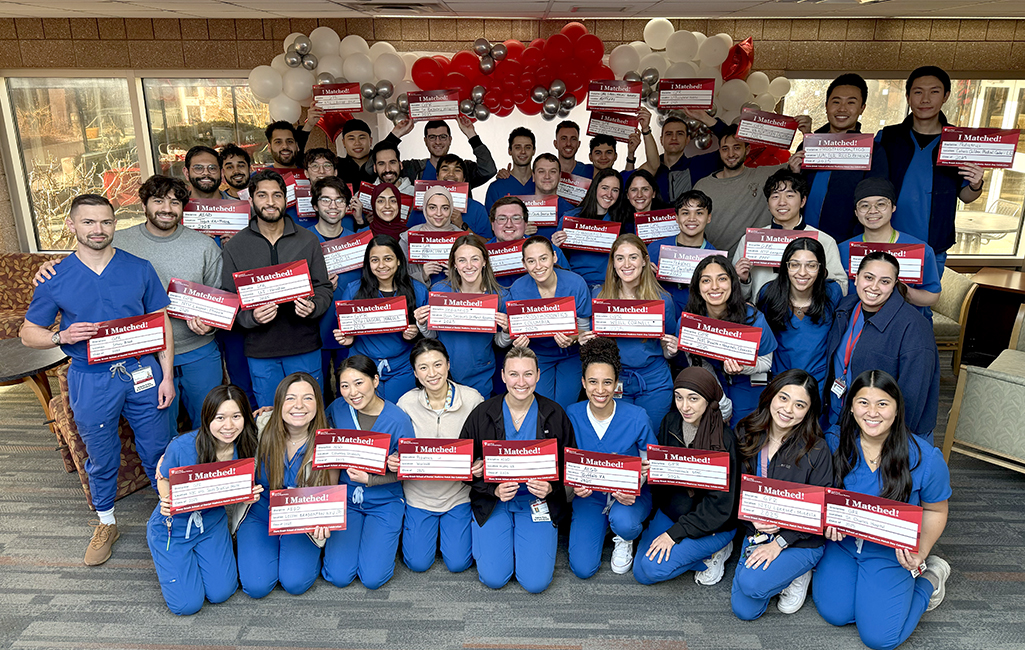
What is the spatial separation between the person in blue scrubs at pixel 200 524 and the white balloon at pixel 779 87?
18.0 ft

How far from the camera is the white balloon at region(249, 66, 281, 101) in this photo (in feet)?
19.0

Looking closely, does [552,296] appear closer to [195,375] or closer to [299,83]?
[195,375]

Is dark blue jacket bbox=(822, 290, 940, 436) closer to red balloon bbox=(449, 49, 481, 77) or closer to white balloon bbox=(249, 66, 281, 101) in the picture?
red balloon bbox=(449, 49, 481, 77)

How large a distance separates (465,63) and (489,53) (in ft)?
0.68

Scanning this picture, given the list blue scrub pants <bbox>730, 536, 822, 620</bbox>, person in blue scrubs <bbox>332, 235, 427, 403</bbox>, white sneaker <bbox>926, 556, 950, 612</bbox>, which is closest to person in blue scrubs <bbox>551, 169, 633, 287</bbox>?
person in blue scrubs <bbox>332, 235, 427, 403</bbox>

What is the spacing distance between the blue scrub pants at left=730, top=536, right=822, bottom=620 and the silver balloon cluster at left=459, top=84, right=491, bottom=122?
159 inches

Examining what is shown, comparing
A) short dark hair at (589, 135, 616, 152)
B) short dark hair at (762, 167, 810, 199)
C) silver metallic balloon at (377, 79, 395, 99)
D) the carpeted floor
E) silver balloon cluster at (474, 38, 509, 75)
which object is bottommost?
the carpeted floor

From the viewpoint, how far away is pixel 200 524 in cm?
308

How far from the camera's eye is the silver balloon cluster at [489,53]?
562 centimetres

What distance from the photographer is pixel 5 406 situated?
5.39m

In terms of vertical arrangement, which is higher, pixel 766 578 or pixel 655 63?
pixel 655 63

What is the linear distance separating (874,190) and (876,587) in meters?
1.94

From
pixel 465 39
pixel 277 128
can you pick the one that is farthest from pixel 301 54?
pixel 465 39

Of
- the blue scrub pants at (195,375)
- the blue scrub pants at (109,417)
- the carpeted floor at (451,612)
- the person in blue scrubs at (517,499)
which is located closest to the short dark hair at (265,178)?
the blue scrub pants at (195,375)
